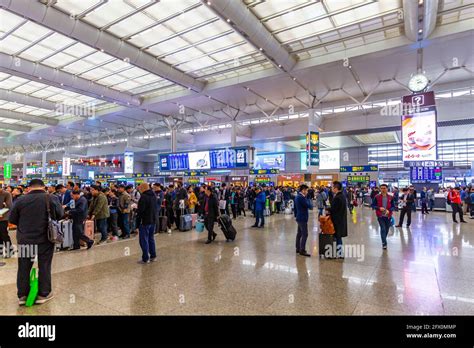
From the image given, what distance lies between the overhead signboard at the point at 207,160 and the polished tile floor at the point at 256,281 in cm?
737

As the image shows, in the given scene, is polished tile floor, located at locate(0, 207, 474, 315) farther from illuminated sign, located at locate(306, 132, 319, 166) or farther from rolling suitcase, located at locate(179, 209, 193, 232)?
illuminated sign, located at locate(306, 132, 319, 166)

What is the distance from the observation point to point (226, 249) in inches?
277

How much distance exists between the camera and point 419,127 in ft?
38.0

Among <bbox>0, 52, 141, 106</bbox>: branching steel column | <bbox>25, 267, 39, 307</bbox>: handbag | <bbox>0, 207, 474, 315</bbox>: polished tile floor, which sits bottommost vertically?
<bbox>0, 207, 474, 315</bbox>: polished tile floor

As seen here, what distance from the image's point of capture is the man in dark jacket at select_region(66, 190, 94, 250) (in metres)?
6.87

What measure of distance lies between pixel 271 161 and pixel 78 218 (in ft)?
105

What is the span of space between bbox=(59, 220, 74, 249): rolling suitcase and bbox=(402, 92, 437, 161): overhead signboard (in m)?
13.0

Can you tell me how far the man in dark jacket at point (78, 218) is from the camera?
6871 mm

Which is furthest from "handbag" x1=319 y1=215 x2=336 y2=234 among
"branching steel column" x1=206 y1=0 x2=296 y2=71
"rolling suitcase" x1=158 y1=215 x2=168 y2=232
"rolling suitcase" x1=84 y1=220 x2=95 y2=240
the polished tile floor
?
"branching steel column" x1=206 y1=0 x2=296 y2=71

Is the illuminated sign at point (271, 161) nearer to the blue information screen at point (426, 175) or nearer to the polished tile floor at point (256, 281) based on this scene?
the blue information screen at point (426, 175)

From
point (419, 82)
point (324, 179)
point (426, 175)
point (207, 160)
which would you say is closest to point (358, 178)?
point (426, 175)
